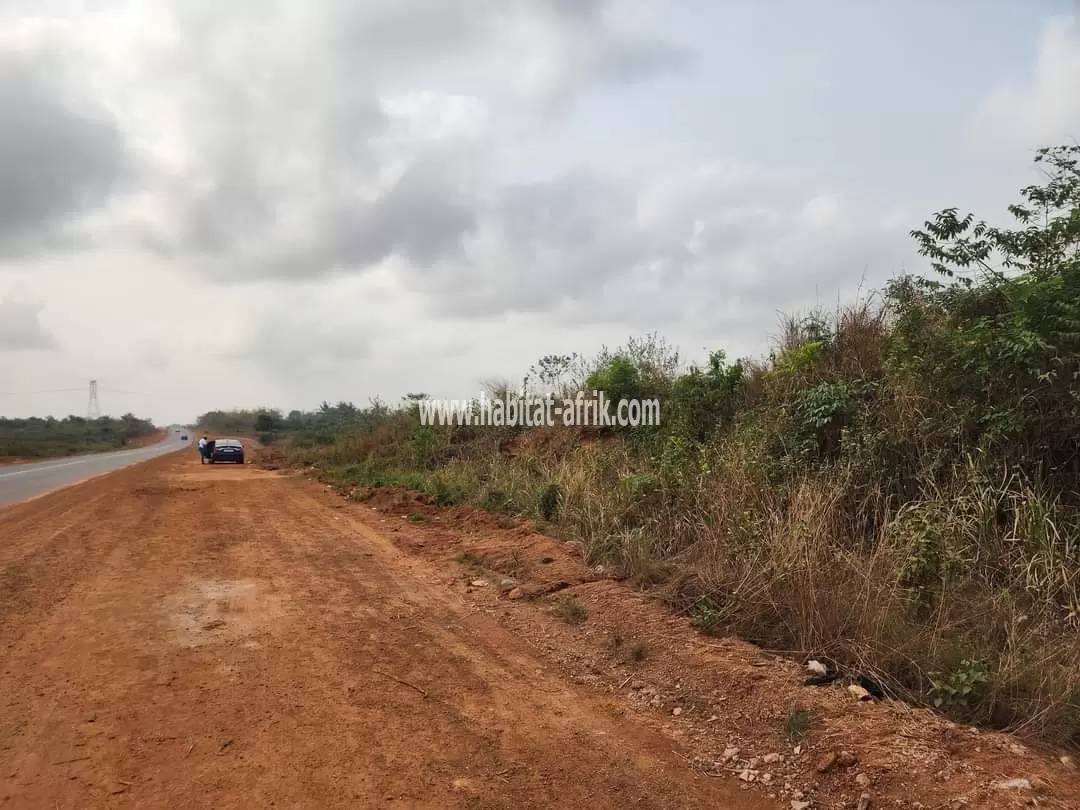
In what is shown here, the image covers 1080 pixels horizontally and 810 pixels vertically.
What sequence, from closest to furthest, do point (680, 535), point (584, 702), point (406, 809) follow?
point (406, 809) → point (584, 702) → point (680, 535)

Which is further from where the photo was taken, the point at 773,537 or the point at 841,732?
the point at 773,537

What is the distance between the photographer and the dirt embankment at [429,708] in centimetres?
323

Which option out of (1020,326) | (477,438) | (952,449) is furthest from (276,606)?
(477,438)

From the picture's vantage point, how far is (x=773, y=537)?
5777 mm

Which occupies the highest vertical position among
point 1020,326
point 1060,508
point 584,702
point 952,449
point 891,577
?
point 1020,326

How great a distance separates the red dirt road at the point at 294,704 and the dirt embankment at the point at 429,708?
0.02 m

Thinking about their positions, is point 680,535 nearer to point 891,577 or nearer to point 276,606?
point 891,577

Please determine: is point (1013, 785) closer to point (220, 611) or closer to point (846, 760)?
point (846, 760)

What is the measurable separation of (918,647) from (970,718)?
0.60 metres

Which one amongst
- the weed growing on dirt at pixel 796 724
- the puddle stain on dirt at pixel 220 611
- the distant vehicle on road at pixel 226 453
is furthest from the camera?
the distant vehicle on road at pixel 226 453

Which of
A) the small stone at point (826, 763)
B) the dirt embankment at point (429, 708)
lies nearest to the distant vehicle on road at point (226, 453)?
the dirt embankment at point (429, 708)

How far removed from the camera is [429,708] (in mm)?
Result: 4070

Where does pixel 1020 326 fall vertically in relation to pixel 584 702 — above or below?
above

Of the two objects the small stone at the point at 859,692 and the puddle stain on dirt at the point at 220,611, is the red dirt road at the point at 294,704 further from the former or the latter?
the small stone at the point at 859,692
